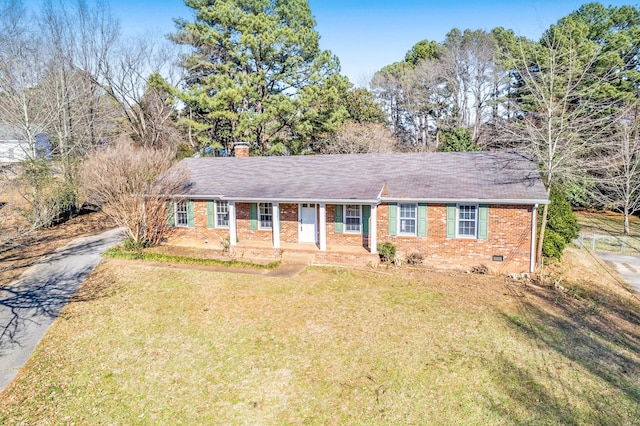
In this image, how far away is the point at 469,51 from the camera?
3834cm

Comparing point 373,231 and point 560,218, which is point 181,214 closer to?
point 373,231

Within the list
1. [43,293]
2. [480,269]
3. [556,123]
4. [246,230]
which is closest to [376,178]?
[480,269]

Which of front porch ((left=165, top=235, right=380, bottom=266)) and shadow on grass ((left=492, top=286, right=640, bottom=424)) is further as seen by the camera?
front porch ((left=165, top=235, right=380, bottom=266))

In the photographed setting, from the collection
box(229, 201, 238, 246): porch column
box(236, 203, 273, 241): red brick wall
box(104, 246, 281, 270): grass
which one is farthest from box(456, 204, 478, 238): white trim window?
box(229, 201, 238, 246): porch column

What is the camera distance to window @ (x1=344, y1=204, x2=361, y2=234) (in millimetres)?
16172

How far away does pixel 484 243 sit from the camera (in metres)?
14.4

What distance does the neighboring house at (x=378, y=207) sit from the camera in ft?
46.8

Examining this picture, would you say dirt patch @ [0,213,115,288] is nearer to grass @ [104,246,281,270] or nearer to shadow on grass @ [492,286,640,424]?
grass @ [104,246,281,270]

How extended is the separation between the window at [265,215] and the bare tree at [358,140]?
46.8ft

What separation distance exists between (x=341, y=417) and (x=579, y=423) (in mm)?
4178

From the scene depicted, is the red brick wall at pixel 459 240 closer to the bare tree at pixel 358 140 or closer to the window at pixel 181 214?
the window at pixel 181 214

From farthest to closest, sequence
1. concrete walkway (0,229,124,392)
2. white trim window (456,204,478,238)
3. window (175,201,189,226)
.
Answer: window (175,201,189,226), white trim window (456,204,478,238), concrete walkway (0,229,124,392)

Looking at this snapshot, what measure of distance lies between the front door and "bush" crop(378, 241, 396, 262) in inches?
124

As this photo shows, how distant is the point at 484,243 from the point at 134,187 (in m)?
14.5
